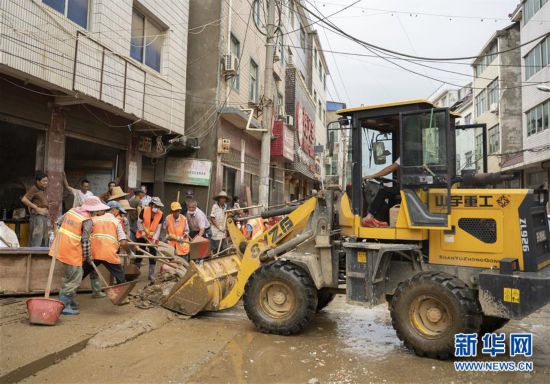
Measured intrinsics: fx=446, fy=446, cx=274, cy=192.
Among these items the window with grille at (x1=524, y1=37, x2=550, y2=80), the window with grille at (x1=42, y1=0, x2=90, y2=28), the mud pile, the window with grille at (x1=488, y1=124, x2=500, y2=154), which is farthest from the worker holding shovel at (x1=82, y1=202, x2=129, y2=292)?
the window with grille at (x1=488, y1=124, x2=500, y2=154)

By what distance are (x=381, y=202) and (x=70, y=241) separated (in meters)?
4.10

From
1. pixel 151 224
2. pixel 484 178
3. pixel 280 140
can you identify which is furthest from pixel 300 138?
pixel 484 178

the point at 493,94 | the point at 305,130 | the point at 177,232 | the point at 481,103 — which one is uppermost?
the point at 481,103

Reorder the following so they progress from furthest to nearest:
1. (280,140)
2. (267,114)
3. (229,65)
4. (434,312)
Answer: (280,140) < (229,65) < (267,114) < (434,312)

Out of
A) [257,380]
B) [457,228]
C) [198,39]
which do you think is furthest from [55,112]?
[457,228]

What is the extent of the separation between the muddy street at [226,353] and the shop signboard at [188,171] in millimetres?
6713

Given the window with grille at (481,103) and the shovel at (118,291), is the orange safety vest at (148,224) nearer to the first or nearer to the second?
the shovel at (118,291)

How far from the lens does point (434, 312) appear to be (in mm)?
4691

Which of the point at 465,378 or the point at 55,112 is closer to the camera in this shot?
the point at 465,378

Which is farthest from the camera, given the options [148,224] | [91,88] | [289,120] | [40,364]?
[289,120]

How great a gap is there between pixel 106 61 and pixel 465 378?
8.30 metres

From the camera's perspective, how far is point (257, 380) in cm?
415

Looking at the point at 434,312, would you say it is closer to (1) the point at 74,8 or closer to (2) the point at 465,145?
(2) the point at 465,145

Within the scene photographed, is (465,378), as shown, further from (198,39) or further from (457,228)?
(198,39)
